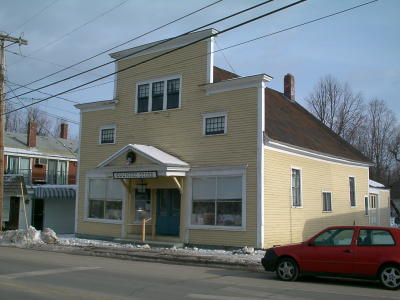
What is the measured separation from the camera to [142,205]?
22766mm

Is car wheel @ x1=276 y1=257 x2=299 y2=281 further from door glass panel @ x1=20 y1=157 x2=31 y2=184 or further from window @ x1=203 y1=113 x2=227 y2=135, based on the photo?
door glass panel @ x1=20 y1=157 x2=31 y2=184

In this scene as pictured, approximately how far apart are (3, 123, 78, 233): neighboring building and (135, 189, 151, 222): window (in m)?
7.08

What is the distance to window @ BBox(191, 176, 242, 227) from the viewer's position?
62.9ft

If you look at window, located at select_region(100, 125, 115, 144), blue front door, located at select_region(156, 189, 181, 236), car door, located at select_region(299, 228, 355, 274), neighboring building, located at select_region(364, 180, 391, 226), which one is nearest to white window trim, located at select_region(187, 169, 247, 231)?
blue front door, located at select_region(156, 189, 181, 236)

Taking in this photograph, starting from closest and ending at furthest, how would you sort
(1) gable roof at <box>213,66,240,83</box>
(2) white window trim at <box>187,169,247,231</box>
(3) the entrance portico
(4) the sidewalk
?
1. (4) the sidewalk
2. (2) white window trim at <box>187,169,247,231</box>
3. (3) the entrance portico
4. (1) gable roof at <box>213,66,240,83</box>

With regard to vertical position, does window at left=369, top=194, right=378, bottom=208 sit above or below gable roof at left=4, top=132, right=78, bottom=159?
below

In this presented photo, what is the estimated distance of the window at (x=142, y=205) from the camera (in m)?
22.5

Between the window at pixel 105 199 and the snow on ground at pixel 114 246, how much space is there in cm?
139

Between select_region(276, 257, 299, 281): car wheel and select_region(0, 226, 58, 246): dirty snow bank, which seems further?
select_region(0, 226, 58, 246): dirty snow bank

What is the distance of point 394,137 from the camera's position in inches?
2443

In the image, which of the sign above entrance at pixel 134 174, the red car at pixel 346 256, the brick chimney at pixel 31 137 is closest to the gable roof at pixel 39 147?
the brick chimney at pixel 31 137

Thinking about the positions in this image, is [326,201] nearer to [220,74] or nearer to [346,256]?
[220,74]

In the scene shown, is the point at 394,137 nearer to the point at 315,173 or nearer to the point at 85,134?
the point at 315,173

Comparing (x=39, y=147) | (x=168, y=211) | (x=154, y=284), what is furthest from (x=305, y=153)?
(x=39, y=147)
